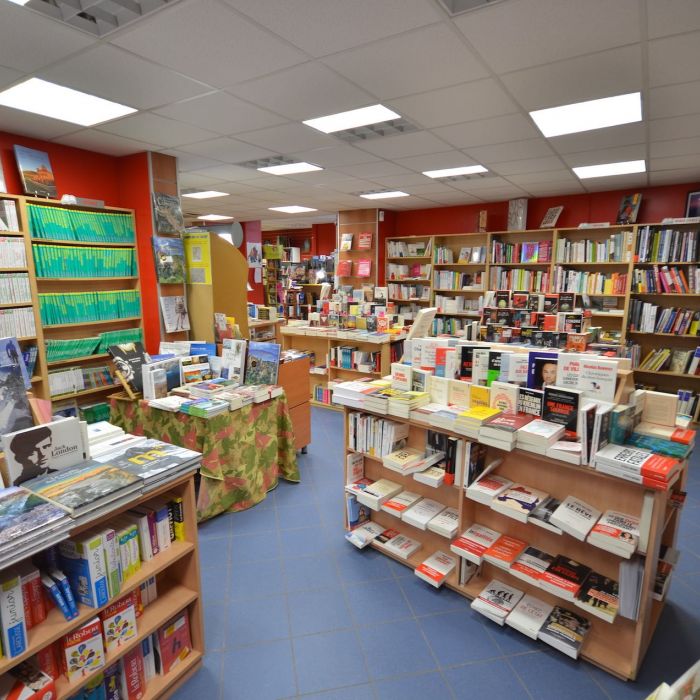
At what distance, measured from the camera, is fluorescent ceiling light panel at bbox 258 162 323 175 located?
15.6 ft

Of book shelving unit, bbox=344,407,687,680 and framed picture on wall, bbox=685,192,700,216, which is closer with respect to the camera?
book shelving unit, bbox=344,407,687,680

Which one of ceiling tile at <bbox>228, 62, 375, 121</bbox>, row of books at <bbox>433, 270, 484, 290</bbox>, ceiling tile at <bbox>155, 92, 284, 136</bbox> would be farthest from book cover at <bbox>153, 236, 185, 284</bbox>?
row of books at <bbox>433, 270, 484, 290</bbox>

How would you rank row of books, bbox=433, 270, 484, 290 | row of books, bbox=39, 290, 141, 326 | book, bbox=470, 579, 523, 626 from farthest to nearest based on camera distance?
row of books, bbox=433, 270, 484, 290 < row of books, bbox=39, 290, 141, 326 < book, bbox=470, 579, 523, 626

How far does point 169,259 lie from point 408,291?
4.76 m

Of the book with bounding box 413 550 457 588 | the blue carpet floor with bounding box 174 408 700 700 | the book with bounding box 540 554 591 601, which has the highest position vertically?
the book with bounding box 540 554 591 601

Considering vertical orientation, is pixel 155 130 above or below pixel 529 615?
above

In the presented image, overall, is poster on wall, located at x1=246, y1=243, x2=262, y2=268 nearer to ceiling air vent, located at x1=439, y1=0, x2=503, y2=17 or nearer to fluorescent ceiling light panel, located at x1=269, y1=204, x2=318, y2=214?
fluorescent ceiling light panel, located at x1=269, y1=204, x2=318, y2=214

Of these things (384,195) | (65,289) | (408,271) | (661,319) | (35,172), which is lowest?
(661,319)

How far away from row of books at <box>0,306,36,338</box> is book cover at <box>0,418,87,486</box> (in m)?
2.15

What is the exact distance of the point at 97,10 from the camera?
1917 mm

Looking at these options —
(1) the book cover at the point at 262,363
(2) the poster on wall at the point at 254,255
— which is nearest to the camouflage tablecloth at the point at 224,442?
(1) the book cover at the point at 262,363

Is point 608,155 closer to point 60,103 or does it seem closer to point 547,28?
point 547,28

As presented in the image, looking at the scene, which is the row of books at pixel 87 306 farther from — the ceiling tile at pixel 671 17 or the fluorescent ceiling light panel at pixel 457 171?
the ceiling tile at pixel 671 17

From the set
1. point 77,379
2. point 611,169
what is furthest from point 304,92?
point 611,169
